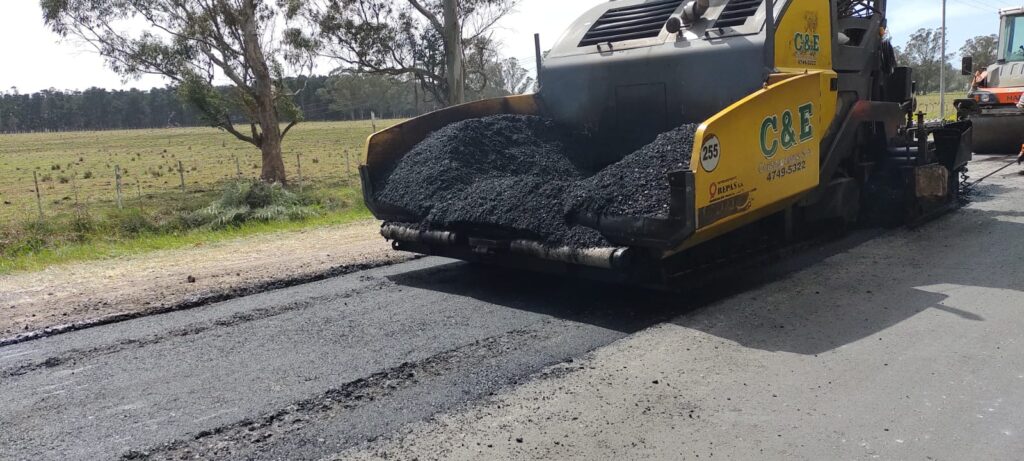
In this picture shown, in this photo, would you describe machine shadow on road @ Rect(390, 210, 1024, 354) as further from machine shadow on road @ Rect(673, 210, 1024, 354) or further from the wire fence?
the wire fence

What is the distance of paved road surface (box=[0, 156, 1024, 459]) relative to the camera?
11.5 ft

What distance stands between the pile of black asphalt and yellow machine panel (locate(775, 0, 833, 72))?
1.18m

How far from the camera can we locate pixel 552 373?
4.30 meters

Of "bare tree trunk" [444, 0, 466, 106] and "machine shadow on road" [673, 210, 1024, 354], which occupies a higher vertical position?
"bare tree trunk" [444, 0, 466, 106]

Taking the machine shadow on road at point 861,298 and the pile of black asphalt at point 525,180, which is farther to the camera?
the pile of black asphalt at point 525,180

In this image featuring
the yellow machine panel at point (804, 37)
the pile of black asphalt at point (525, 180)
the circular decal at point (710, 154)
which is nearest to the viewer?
the circular decal at point (710, 154)

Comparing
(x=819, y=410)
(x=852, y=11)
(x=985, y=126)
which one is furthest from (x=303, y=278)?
(x=985, y=126)

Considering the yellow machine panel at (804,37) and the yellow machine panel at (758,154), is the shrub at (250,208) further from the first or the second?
the yellow machine panel at (758,154)

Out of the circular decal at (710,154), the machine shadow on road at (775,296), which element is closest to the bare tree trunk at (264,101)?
the machine shadow on road at (775,296)

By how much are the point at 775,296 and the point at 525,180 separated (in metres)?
2.13

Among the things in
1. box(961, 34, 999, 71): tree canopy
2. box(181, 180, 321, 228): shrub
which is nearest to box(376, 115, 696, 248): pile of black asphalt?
box(181, 180, 321, 228): shrub

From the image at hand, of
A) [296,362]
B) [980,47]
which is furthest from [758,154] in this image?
[980,47]

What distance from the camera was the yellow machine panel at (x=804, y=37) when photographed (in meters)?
6.32

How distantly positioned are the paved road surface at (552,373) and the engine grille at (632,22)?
98.7 inches
